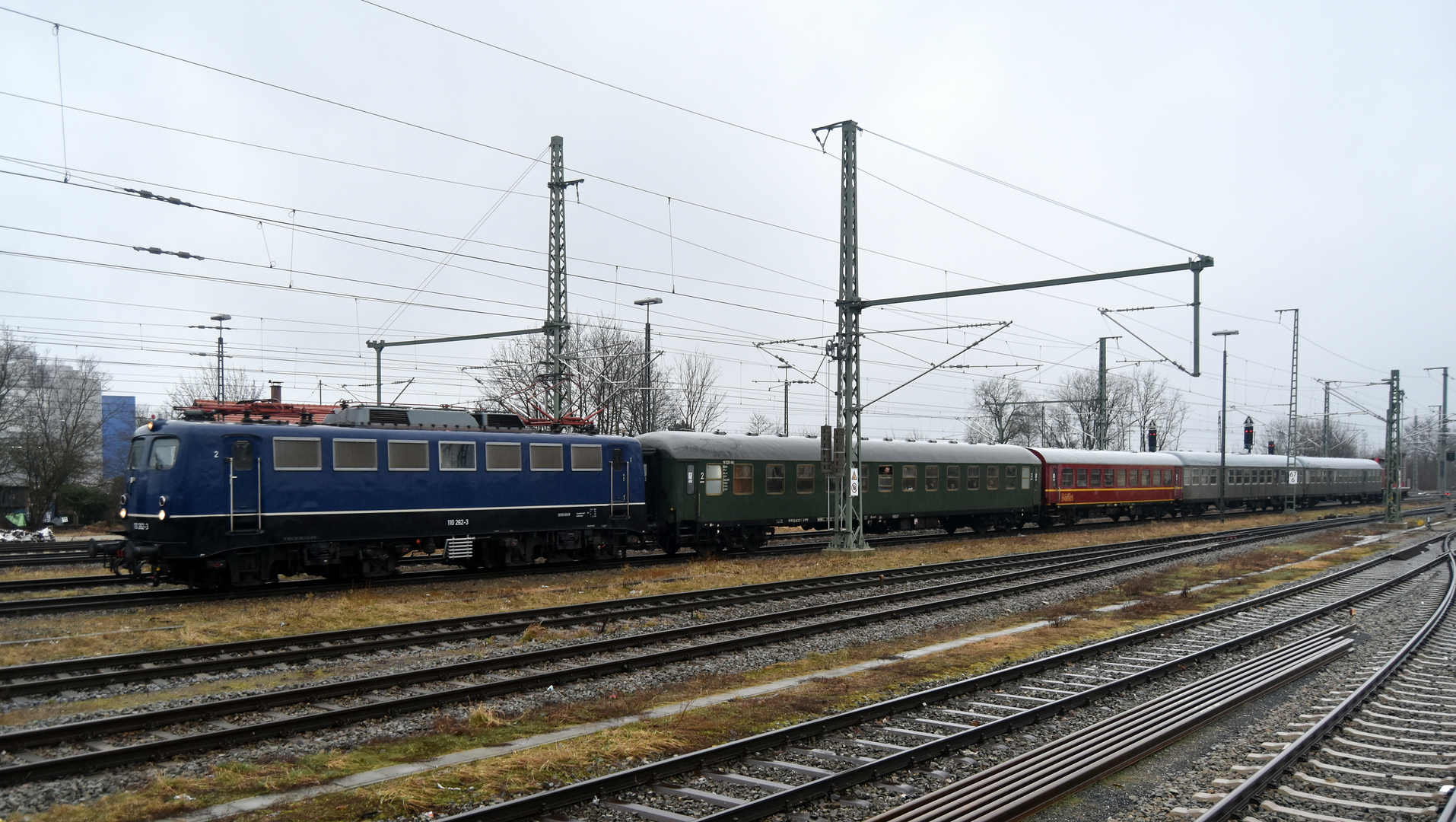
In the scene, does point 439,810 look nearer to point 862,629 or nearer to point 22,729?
point 22,729

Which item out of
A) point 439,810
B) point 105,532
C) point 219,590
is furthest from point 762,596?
point 105,532

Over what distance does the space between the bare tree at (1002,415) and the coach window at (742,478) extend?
47.7m

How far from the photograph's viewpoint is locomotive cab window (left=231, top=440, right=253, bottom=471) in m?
16.8

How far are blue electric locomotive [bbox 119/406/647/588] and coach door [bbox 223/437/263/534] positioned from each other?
0.07 feet

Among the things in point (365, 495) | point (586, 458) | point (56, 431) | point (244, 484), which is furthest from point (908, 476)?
point (56, 431)

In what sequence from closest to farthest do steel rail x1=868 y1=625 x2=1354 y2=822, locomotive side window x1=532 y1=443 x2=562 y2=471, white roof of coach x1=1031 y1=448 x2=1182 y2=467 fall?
1. steel rail x1=868 y1=625 x2=1354 y2=822
2. locomotive side window x1=532 y1=443 x2=562 y2=471
3. white roof of coach x1=1031 y1=448 x2=1182 y2=467

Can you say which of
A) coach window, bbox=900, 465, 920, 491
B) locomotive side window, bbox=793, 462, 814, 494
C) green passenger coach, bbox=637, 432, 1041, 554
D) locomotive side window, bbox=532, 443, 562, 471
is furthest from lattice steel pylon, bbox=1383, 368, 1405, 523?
locomotive side window, bbox=532, 443, 562, 471

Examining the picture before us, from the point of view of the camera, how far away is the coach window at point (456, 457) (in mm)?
19688

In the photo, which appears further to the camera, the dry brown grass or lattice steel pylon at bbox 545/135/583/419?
lattice steel pylon at bbox 545/135/583/419

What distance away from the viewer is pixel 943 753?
8062 mm

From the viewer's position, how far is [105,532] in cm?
3650

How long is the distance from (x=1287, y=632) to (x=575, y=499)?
576 inches

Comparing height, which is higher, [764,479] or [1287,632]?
[764,479]

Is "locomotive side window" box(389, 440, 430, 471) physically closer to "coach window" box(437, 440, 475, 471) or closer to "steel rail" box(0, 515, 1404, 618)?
"coach window" box(437, 440, 475, 471)
